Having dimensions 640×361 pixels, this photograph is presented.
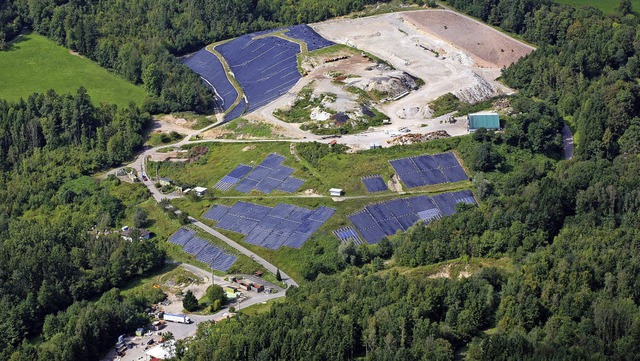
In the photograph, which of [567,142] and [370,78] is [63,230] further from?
[567,142]

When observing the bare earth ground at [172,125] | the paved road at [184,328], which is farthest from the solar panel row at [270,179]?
the paved road at [184,328]

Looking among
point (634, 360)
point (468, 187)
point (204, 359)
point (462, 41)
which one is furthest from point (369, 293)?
point (462, 41)

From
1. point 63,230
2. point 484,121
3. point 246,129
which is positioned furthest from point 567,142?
point 63,230

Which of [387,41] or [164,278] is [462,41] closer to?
[387,41]

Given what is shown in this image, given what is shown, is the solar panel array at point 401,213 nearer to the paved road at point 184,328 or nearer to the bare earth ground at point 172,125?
the paved road at point 184,328

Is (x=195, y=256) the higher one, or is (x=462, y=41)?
(x=462, y=41)

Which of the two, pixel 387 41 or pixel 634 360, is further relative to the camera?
pixel 387 41
